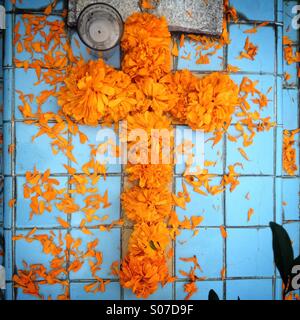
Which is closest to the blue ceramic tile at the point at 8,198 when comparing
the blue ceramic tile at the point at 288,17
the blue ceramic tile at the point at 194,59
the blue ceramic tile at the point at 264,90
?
the blue ceramic tile at the point at 194,59

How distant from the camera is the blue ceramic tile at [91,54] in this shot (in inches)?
50.6

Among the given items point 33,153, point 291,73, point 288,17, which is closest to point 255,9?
point 288,17

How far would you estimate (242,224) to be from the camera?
1.36 meters

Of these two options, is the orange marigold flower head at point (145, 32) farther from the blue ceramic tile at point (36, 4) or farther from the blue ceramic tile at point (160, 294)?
the blue ceramic tile at point (160, 294)

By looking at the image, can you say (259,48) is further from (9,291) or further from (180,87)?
(9,291)

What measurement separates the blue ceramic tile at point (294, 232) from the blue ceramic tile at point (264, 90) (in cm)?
47

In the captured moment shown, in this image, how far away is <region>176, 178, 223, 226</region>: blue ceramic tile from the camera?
1.33m

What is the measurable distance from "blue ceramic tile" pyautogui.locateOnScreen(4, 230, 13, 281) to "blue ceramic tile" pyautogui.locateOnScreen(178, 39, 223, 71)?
3.01 feet

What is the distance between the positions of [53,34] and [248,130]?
2.74 ft

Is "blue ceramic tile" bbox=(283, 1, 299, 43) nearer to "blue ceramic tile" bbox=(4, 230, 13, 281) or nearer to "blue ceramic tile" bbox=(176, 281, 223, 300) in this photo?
"blue ceramic tile" bbox=(176, 281, 223, 300)

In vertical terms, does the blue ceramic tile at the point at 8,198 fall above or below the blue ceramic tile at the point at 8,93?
below
